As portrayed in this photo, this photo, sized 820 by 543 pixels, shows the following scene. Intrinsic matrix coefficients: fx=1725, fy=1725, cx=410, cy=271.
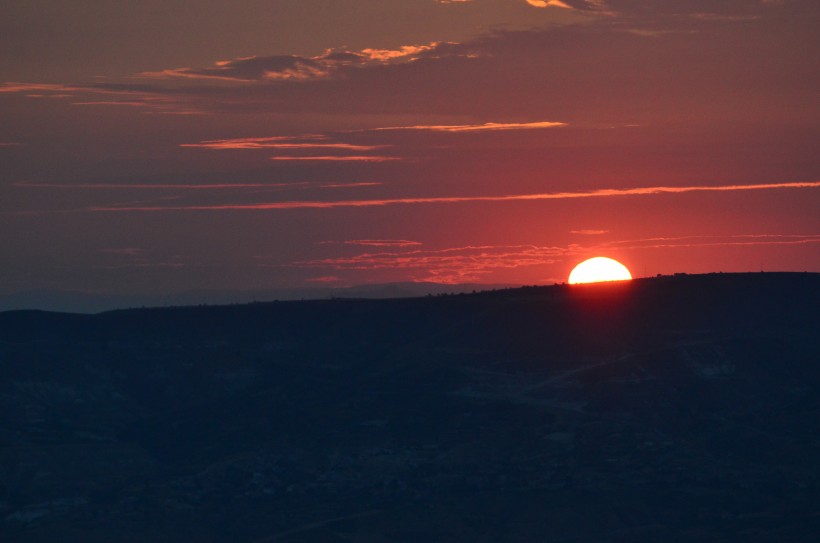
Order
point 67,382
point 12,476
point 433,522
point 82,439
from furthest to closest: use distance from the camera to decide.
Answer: point 67,382 → point 82,439 → point 12,476 → point 433,522

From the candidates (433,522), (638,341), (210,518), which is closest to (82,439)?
(210,518)

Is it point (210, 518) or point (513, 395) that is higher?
point (513, 395)

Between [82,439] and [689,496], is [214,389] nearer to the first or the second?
[82,439]

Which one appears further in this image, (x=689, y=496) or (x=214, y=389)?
(x=214, y=389)

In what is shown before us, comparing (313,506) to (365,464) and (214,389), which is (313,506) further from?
(214,389)

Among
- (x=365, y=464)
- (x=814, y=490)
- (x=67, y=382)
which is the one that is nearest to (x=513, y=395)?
(x=365, y=464)

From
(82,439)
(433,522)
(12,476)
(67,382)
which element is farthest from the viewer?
(67,382)
